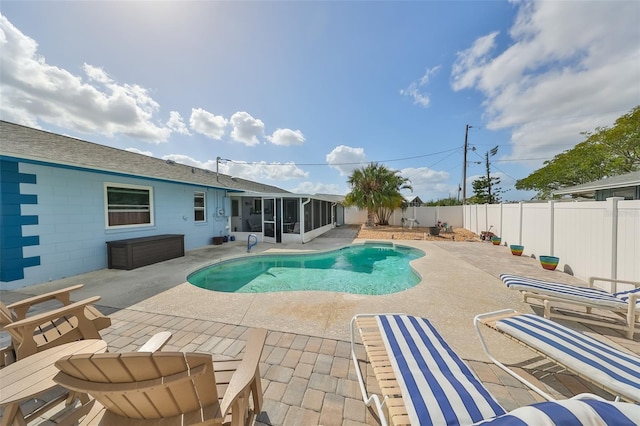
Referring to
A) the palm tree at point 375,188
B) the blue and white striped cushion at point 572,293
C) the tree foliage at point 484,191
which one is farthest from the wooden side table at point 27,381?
the tree foliage at point 484,191

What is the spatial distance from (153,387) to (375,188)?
16.4 m

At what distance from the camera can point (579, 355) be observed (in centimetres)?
190

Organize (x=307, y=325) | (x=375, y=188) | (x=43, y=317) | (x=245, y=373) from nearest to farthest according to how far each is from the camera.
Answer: (x=245, y=373), (x=43, y=317), (x=307, y=325), (x=375, y=188)

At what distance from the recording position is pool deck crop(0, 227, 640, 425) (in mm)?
1969

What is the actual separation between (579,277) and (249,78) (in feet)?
39.2

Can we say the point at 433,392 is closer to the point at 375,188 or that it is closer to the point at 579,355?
the point at 579,355

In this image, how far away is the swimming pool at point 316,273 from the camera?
5984 mm

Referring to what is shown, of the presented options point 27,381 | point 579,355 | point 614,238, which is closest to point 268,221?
point 27,381

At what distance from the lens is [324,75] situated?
941 centimetres

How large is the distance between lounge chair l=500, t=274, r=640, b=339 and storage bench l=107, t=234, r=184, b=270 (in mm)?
8671

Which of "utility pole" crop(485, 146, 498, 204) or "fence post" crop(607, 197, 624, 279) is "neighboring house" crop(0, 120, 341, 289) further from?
"utility pole" crop(485, 146, 498, 204)

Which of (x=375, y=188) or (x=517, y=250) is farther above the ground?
(x=375, y=188)

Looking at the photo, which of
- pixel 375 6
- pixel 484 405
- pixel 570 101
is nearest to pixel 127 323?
pixel 484 405

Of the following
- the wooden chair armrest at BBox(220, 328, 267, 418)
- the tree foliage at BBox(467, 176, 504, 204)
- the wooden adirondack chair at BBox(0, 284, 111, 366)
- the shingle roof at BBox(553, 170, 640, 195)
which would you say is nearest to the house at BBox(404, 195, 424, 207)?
the tree foliage at BBox(467, 176, 504, 204)
